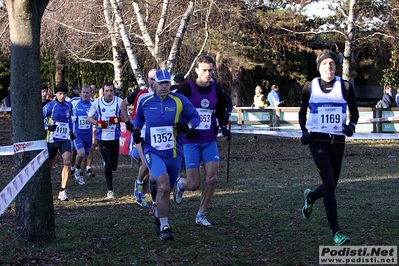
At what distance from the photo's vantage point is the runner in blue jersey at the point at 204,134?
8.85 meters

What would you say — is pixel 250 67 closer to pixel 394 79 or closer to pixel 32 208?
pixel 394 79

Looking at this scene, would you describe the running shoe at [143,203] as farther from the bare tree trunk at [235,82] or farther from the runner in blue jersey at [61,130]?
the bare tree trunk at [235,82]

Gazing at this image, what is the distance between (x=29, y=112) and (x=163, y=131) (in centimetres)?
154

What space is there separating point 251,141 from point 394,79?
42.2ft

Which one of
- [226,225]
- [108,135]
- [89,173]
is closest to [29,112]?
[226,225]

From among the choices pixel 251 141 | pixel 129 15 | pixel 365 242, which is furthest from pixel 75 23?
pixel 365 242

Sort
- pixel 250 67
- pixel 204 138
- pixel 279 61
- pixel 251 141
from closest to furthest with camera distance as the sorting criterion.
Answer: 1. pixel 204 138
2. pixel 251 141
3. pixel 250 67
4. pixel 279 61

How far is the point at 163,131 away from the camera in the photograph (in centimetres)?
804

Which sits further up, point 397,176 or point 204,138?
point 204,138

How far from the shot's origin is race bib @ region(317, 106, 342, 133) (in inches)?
305

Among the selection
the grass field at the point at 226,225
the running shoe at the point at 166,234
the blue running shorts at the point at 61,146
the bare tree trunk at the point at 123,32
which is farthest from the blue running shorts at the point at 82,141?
the running shoe at the point at 166,234

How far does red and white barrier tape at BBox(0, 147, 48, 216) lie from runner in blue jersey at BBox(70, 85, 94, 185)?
715cm

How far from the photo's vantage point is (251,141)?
84.9 feet

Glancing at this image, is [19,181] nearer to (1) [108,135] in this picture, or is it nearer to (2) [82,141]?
(1) [108,135]
